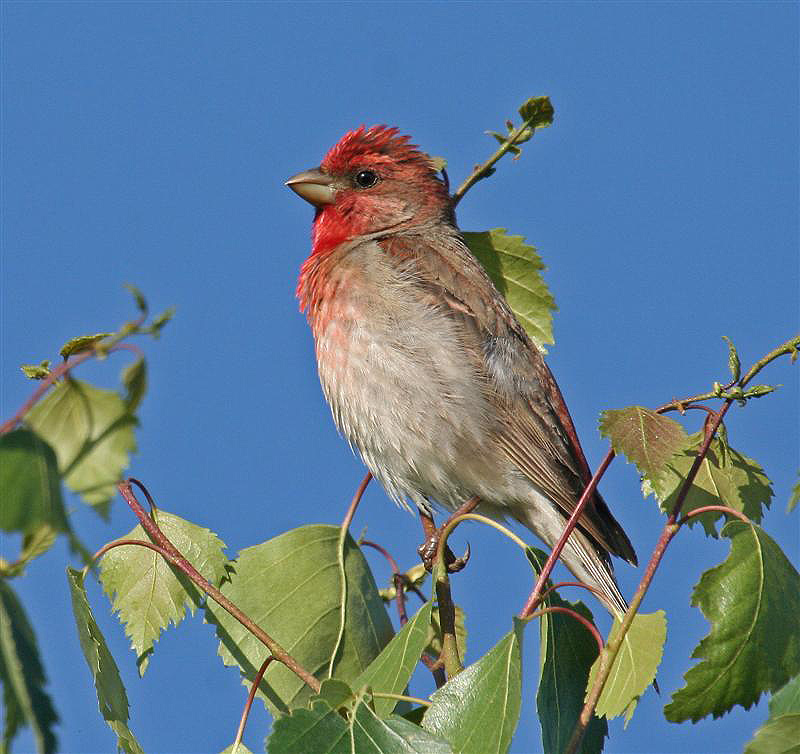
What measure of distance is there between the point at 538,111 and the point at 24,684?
346 cm

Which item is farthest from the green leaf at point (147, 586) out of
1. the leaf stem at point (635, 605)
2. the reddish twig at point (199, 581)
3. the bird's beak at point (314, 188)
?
the bird's beak at point (314, 188)

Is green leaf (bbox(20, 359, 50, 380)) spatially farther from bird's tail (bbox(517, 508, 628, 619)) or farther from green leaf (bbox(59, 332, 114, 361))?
bird's tail (bbox(517, 508, 628, 619))

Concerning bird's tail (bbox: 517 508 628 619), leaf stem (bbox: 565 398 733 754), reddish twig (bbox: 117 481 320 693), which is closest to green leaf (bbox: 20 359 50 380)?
reddish twig (bbox: 117 481 320 693)

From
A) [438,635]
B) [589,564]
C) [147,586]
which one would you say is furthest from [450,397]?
[147,586]

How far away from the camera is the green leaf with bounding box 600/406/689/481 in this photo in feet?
11.6

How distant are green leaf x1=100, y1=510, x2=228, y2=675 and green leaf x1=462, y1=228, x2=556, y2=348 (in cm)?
201

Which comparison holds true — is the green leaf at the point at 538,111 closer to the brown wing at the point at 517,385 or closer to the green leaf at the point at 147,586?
the brown wing at the point at 517,385

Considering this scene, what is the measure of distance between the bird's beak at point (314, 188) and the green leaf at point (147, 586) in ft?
10.6

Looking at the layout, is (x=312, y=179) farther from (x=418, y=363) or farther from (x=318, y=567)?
(x=318, y=567)

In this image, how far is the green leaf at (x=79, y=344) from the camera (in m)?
2.64

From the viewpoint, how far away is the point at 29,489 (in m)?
2.00

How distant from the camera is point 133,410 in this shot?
2338mm

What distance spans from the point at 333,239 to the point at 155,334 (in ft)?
14.8

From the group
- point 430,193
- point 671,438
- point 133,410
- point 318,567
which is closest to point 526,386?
point 430,193
